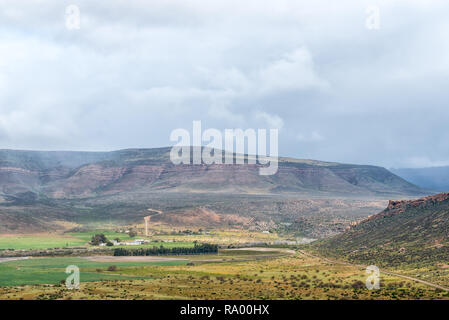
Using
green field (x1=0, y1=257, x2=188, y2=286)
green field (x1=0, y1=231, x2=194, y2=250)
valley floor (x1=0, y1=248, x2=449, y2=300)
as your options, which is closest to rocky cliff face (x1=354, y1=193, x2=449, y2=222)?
valley floor (x1=0, y1=248, x2=449, y2=300)

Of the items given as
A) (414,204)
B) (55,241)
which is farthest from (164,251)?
(414,204)

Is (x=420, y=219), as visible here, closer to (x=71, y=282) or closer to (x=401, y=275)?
(x=401, y=275)

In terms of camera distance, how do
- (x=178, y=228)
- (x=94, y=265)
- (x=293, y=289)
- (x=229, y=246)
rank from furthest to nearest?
→ (x=178, y=228) < (x=229, y=246) < (x=94, y=265) < (x=293, y=289)

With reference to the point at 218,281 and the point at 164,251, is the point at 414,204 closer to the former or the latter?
the point at 164,251

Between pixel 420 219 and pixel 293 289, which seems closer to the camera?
pixel 293 289

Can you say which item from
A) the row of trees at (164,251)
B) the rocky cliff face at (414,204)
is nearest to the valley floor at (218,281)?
the row of trees at (164,251)
